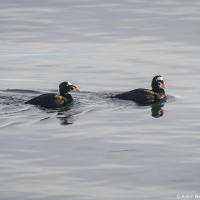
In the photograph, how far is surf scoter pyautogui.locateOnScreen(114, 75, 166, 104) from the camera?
1895 cm

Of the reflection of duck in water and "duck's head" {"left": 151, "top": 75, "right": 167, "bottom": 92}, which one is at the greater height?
"duck's head" {"left": 151, "top": 75, "right": 167, "bottom": 92}

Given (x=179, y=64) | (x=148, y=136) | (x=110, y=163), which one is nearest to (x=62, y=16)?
(x=179, y=64)

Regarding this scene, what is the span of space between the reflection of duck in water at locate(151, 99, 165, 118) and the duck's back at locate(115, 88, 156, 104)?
0.87ft

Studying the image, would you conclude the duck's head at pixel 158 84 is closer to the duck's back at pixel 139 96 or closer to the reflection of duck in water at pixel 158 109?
the duck's back at pixel 139 96

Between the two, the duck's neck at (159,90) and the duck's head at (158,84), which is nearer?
the duck's neck at (159,90)

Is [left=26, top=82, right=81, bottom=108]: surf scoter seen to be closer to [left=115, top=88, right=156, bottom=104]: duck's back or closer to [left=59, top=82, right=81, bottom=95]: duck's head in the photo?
[left=59, top=82, right=81, bottom=95]: duck's head

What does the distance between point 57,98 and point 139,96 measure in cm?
211

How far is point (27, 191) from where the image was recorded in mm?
11820

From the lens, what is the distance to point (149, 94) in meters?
19.6

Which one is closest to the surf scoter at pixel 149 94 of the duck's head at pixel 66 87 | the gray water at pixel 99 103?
the gray water at pixel 99 103

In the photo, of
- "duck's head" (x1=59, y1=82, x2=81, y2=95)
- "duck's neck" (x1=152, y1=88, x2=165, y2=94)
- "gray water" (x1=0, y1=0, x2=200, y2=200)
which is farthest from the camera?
"duck's neck" (x1=152, y1=88, x2=165, y2=94)

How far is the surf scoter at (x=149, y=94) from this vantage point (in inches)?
746

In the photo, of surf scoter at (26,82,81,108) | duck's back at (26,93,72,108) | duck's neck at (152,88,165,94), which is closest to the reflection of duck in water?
duck's neck at (152,88,165,94)

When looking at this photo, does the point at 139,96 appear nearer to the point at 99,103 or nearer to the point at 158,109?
the point at 158,109
